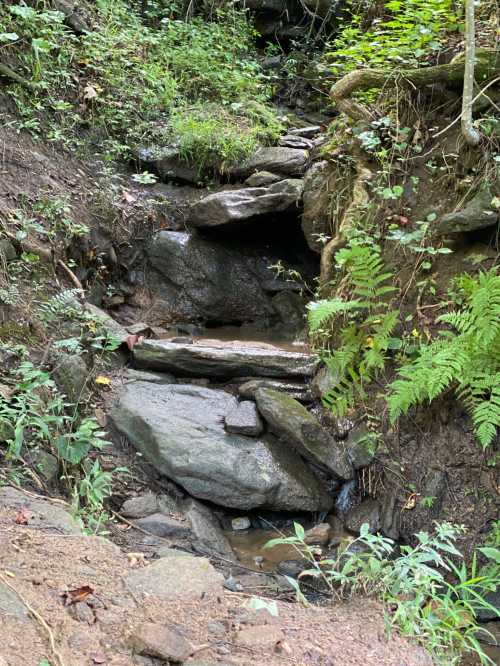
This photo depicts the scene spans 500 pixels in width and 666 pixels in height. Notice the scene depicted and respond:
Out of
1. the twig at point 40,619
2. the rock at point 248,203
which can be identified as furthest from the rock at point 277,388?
the twig at point 40,619

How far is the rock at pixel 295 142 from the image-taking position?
355 inches

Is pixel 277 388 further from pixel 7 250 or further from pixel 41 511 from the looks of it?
pixel 41 511

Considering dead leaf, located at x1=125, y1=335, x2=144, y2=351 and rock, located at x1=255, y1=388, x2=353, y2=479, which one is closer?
rock, located at x1=255, y1=388, x2=353, y2=479

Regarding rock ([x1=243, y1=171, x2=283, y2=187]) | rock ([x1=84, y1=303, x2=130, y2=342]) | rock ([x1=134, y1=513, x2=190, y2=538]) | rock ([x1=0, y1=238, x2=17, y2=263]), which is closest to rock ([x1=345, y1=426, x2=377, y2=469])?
rock ([x1=134, y1=513, x2=190, y2=538])

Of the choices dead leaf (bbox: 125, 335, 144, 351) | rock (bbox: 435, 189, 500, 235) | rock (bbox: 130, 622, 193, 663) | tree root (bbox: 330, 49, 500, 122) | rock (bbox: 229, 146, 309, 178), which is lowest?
dead leaf (bbox: 125, 335, 144, 351)

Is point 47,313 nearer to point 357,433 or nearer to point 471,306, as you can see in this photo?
point 357,433

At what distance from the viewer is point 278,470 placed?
5402 millimetres

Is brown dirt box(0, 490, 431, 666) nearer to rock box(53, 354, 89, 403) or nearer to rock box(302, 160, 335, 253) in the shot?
rock box(53, 354, 89, 403)

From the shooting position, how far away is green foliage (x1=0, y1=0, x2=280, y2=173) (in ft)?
25.7

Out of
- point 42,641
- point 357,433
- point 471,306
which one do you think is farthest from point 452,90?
point 42,641

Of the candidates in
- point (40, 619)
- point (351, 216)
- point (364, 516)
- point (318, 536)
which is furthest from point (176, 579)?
point (351, 216)

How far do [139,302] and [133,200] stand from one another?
4.17 ft

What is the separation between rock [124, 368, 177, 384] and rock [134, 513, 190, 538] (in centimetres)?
152

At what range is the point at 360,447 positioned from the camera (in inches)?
214
